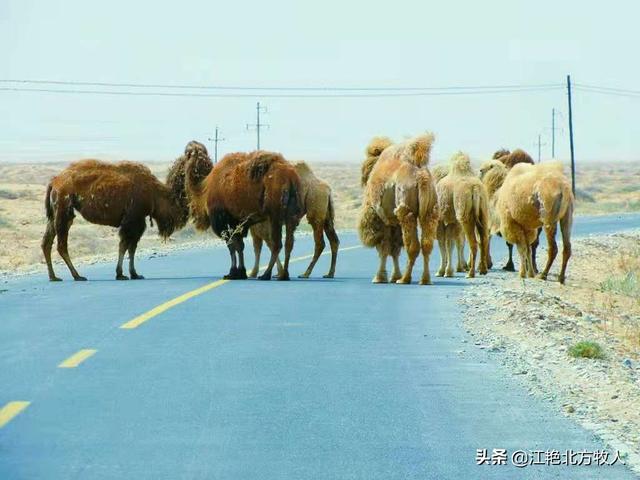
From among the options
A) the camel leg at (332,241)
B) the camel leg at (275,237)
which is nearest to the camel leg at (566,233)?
the camel leg at (332,241)

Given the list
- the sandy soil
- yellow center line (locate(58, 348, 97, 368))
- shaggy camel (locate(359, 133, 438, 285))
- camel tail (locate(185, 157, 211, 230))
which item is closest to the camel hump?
camel tail (locate(185, 157, 211, 230))

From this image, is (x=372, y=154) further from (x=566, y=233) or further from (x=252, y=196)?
(x=566, y=233)

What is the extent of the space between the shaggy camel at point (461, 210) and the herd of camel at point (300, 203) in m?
0.02

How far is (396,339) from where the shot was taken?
13.9 metres

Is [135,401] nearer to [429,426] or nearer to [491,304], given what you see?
[429,426]

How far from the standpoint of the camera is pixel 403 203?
20.0 m

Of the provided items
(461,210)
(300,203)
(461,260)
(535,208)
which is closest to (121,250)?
(300,203)

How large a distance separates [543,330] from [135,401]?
6488 mm

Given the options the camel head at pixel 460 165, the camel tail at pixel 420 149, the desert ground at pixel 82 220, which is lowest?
the desert ground at pixel 82 220

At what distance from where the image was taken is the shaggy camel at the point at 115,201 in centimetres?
2156

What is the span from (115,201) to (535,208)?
6.62 metres

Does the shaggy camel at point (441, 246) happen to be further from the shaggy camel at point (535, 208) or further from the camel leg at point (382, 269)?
the camel leg at point (382, 269)

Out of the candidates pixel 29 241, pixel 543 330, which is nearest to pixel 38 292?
pixel 543 330

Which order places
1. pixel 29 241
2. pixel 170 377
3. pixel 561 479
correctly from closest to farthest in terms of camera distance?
pixel 561 479, pixel 170 377, pixel 29 241
